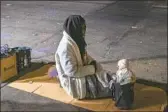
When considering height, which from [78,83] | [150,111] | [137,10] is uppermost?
[137,10]

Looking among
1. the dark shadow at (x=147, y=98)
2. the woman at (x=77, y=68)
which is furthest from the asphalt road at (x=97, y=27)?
the woman at (x=77, y=68)

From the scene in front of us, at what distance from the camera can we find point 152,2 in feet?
44.7

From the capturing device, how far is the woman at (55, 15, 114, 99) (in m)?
4.56

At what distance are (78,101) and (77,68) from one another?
1.48ft

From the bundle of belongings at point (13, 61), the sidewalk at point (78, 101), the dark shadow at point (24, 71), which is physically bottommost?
the sidewalk at point (78, 101)

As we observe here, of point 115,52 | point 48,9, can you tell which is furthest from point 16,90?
point 48,9

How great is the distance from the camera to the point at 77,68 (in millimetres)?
4625

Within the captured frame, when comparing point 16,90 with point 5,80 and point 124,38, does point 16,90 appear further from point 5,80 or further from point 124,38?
point 124,38

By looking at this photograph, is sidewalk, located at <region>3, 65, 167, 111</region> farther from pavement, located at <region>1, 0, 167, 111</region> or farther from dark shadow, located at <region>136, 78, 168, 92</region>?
dark shadow, located at <region>136, 78, 168, 92</region>

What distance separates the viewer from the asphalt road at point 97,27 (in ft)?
23.8

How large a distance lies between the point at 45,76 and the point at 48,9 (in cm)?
674

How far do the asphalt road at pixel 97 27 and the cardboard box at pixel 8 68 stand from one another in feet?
3.23

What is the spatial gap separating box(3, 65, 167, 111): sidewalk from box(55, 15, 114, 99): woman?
0.41 feet

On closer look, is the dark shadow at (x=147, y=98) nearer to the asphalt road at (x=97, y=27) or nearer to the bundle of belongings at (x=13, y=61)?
the asphalt road at (x=97, y=27)
